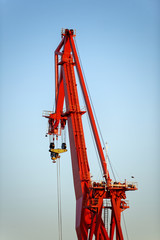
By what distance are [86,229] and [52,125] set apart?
13.2m

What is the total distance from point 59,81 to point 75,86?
452 centimetres

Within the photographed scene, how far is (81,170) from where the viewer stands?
2008 inches

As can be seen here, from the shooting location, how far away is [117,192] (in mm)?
48719

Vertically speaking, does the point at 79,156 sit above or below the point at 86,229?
above

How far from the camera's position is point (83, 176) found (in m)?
50.8

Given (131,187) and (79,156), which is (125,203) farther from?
(79,156)

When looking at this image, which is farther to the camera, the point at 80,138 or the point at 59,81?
the point at 59,81

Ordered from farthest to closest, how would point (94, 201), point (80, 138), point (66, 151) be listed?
point (66, 151) < point (80, 138) < point (94, 201)

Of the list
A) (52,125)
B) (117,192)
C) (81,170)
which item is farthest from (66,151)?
(117,192)

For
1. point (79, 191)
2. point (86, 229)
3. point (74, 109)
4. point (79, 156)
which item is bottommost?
point (86, 229)

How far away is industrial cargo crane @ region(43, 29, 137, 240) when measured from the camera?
48344mm

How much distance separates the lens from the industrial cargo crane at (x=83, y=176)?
48.3m

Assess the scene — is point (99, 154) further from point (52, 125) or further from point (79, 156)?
point (52, 125)

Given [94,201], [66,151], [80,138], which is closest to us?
[94,201]
